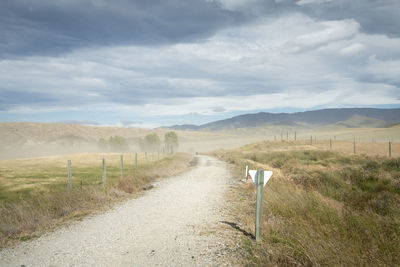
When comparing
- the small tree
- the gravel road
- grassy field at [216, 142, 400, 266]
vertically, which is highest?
grassy field at [216, 142, 400, 266]

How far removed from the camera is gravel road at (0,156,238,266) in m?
5.84

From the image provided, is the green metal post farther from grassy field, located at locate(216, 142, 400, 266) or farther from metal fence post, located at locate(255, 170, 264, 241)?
grassy field, located at locate(216, 142, 400, 266)

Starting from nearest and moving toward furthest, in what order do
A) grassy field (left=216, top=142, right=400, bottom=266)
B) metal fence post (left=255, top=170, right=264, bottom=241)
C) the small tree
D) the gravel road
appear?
1. grassy field (left=216, top=142, right=400, bottom=266)
2. the gravel road
3. metal fence post (left=255, top=170, right=264, bottom=241)
4. the small tree

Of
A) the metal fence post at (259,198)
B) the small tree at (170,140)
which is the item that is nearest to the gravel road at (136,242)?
the metal fence post at (259,198)

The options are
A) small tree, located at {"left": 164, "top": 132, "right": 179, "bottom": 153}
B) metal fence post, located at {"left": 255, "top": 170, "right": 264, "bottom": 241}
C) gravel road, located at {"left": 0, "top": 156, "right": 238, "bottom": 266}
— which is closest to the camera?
gravel road, located at {"left": 0, "top": 156, "right": 238, "bottom": 266}

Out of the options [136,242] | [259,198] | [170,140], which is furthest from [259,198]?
[170,140]

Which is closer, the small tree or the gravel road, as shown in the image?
the gravel road

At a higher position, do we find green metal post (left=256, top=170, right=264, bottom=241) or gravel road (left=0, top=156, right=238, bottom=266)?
green metal post (left=256, top=170, right=264, bottom=241)

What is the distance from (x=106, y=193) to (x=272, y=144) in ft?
232

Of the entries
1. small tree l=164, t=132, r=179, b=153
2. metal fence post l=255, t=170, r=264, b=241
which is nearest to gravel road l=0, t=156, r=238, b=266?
metal fence post l=255, t=170, r=264, b=241

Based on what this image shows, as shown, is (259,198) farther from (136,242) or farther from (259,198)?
(136,242)

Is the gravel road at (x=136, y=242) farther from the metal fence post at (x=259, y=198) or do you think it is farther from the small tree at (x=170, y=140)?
the small tree at (x=170, y=140)

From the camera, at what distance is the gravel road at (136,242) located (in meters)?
5.84

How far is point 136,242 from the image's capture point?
22.5ft
